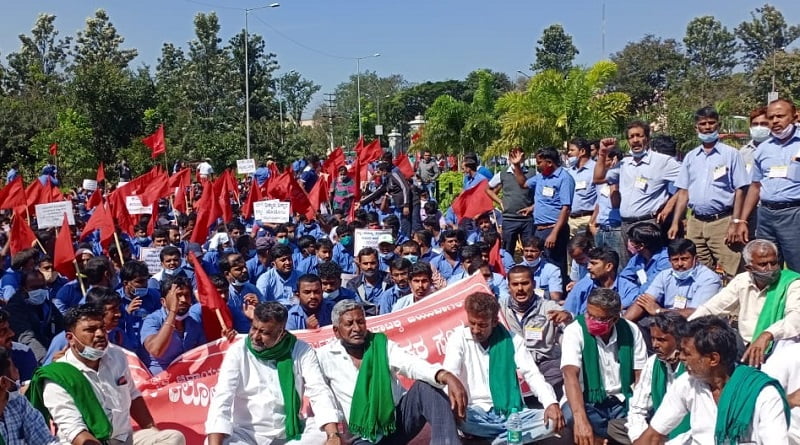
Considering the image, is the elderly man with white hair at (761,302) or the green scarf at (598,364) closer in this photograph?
the elderly man with white hair at (761,302)

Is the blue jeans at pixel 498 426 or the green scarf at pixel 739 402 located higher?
the green scarf at pixel 739 402

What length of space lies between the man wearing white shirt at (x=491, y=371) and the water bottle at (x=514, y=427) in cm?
2

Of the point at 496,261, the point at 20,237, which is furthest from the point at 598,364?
the point at 20,237

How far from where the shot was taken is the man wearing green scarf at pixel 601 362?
4820 millimetres

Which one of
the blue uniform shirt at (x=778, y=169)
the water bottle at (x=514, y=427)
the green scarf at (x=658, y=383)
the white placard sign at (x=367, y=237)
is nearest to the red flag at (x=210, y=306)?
the water bottle at (x=514, y=427)

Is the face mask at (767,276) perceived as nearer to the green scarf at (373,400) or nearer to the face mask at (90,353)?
the green scarf at (373,400)

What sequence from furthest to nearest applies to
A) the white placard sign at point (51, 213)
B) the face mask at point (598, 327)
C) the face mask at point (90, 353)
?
the white placard sign at point (51, 213) < the face mask at point (598, 327) < the face mask at point (90, 353)

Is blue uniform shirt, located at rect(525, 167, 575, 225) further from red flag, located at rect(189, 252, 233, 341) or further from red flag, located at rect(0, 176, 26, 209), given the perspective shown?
red flag, located at rect(0, 176, 26, 209)

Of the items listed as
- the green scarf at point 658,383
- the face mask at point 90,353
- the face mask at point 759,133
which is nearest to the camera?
the face mask at point 90,353

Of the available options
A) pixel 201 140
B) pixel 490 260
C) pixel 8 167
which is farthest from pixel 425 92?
pixel 490 260

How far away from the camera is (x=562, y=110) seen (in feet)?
69.2

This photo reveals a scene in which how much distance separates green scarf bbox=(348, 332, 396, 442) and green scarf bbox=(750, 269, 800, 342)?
244 cm

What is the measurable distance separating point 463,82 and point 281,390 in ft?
290

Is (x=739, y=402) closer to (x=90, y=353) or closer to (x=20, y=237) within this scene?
(x=90, y=353)
